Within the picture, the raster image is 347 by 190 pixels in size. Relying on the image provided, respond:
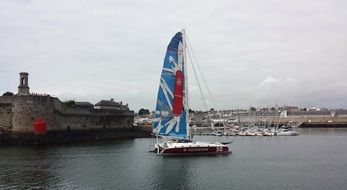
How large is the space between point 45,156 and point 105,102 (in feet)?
147

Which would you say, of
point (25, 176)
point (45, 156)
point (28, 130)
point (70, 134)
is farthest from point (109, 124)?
point (25, 176)

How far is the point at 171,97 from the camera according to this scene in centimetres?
3916

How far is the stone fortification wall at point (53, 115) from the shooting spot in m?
50.9

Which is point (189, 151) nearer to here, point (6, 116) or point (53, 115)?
point (53, 115)

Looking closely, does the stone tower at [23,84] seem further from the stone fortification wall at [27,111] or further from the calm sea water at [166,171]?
the calm sea water at [166,171]

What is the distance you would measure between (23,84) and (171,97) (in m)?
23.7

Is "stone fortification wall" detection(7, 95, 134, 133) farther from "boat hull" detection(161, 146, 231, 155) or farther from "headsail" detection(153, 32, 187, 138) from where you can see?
"boat hull" detection(161, 146, 231, 155)

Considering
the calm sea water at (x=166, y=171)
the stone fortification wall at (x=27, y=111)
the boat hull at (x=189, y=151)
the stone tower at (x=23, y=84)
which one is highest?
the stone tower at (x=23, y=84)

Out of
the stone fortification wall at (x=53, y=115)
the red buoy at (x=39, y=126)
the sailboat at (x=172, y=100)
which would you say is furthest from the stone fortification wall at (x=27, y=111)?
the sailboat at (x=172, y=100)

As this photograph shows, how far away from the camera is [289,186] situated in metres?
24.5

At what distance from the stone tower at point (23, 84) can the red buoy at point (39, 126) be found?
442cm

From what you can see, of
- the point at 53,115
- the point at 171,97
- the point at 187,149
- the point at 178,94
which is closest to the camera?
the point at 187,149

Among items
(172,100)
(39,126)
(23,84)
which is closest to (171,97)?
(172,100)

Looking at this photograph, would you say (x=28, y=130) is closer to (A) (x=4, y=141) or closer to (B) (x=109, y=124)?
(A) (x=4, y=141)
